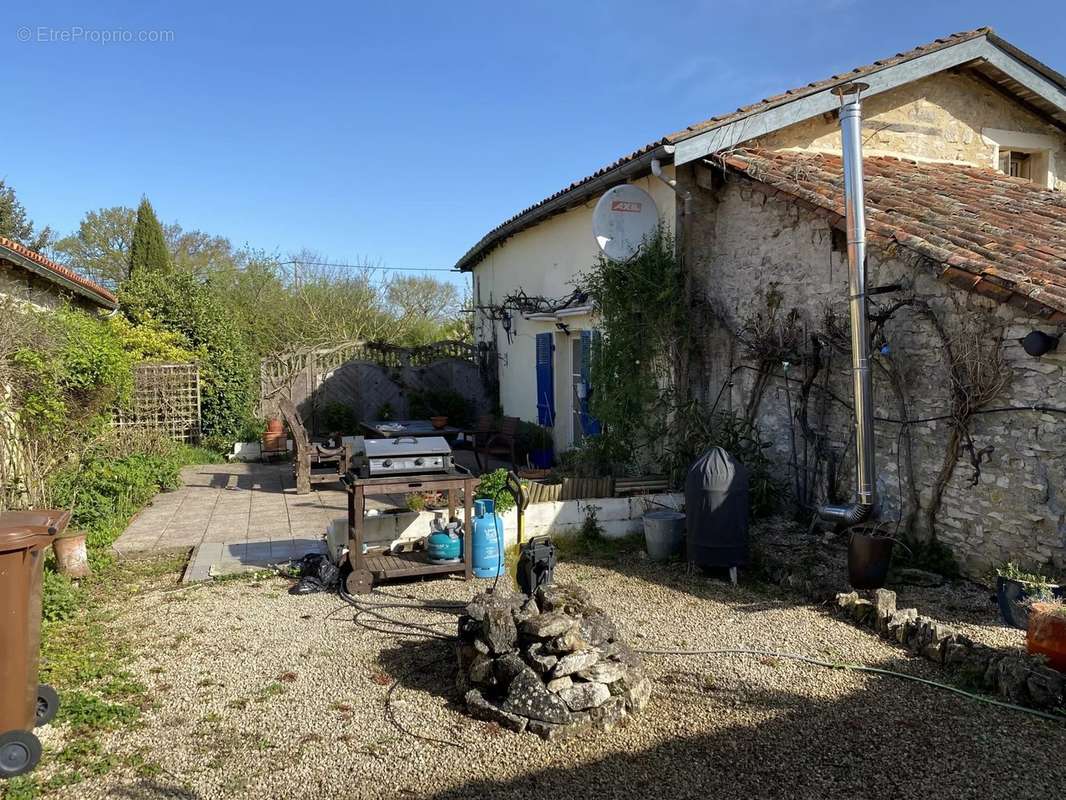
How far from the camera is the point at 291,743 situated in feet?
12.7

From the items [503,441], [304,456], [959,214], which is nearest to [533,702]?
[959,214]

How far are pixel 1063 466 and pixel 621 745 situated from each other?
394cm

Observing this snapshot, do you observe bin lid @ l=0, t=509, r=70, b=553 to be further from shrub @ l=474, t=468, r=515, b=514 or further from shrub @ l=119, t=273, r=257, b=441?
shrub @ l=119, t=273, r=257, b=441

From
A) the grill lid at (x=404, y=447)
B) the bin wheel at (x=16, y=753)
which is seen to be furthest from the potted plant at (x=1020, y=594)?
the bin wheel at (x=16, y=753)

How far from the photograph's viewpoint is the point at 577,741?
12.7 feet

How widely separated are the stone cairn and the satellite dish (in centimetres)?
544

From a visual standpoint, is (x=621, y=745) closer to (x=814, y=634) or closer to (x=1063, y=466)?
(x=814, y=634)

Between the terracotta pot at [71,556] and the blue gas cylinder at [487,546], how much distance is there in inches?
135

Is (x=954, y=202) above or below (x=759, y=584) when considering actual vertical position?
above

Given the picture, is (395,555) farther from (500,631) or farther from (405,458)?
(500,631)

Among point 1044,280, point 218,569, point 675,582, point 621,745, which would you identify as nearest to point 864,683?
point 621,745

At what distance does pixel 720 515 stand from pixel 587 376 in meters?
4.57

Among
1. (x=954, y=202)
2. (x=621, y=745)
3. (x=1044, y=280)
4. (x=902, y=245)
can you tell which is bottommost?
(x=621, y=745)

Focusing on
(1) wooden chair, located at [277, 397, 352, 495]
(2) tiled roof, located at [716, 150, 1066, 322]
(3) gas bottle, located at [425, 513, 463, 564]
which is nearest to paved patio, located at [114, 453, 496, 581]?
(1) wooden chair, located at [277, 397, 352, 495]
